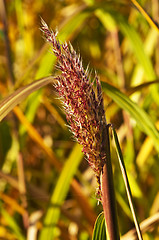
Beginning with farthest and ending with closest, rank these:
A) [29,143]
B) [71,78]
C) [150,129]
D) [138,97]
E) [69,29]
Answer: [29,143]
[138,97]
[69,29]
[150,129]
[71,78]

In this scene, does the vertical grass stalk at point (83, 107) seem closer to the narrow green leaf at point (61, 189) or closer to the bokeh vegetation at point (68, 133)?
the bokeh vegetation at point (68, 133)

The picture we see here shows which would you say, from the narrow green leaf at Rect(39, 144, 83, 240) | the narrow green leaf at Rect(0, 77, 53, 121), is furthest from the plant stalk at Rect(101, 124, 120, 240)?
the narrow green leaf at Rect(39, 144, 83, 240)

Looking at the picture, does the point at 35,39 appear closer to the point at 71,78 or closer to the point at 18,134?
the point at 18,134

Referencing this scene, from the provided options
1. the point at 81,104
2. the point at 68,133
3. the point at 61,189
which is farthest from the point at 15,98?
the point at 68,133

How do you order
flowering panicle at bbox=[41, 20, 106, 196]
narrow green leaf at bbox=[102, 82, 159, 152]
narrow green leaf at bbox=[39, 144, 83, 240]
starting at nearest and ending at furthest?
flowering panicle at bbox=[41, 20, 106, 196]
narrow green leaf at bbox=[102, 82, 159, 152]
narrow green leaf at bbox=[39, 144, 83, 240]

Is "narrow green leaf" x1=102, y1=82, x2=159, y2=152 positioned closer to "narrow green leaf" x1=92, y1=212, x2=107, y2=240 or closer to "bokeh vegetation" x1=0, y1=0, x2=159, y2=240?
"bokeh vegetation" x1=0, y1=0, x2=159, y2=240

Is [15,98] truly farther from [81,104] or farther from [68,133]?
[68,133]

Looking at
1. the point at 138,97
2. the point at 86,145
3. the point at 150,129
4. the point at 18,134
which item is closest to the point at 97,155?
the point at 86,145
